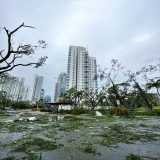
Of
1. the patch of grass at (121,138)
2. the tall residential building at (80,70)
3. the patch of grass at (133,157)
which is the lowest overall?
the patch of grass at (133,157)

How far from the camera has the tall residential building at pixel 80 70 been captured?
450ft

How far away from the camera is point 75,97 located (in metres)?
66.9

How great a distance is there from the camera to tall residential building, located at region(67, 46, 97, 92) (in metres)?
137

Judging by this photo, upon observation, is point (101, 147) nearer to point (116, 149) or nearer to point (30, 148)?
point (116, 149)

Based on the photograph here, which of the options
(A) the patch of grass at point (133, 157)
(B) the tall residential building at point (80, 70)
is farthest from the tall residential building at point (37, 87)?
(A) the patch of grass at point (133, 157)

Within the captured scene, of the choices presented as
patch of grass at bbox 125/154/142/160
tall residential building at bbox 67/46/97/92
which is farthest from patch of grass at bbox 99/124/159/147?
tall residential building at bbox 67/46/97/92

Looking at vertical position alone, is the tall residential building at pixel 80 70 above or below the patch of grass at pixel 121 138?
above

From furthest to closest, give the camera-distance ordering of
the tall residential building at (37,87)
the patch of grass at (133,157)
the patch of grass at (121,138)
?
1. the tall residential building at (37,87)
2. the patch of grass at (121,138)
3. the patch of grass at (133,157)

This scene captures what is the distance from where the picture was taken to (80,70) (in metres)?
138

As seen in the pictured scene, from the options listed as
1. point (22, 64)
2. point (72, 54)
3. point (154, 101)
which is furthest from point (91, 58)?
point (22, 64)

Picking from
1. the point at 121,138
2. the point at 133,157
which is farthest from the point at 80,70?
the point at 133,157

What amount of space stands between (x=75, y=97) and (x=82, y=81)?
7134 cm

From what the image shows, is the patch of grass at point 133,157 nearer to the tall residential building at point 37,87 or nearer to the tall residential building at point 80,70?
the tall residential building at point 80,70

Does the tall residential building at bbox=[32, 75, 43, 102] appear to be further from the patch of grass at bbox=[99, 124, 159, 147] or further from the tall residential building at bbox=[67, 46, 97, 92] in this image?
the patch of grass at bbox=[99, 124, 159, 147]
